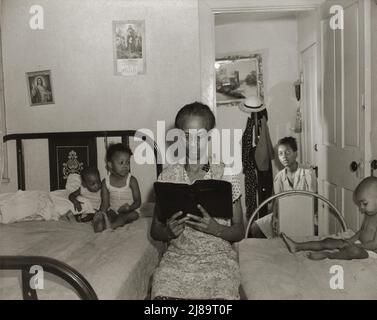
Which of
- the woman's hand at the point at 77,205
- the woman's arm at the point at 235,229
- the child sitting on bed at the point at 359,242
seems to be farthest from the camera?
the woman's hand at the point at 77,205

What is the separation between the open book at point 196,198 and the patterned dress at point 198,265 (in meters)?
0.13

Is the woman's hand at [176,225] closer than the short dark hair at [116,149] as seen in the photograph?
Yes

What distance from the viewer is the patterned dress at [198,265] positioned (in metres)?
1.51

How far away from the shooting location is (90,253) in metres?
1.93

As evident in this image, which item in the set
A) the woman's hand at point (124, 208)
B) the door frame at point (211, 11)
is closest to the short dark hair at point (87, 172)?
the woman's hand at point (124, 208)

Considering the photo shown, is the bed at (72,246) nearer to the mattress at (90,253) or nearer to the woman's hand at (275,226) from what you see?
the mattress at (90,253)

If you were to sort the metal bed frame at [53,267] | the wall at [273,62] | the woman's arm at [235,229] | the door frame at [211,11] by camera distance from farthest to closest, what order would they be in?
the wall at [273,62] < the door frame at [211,11] < the woman's arm at [235,229] < the metal bed frame at [53,267]

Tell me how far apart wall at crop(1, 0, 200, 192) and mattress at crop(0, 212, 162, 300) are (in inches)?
30.7

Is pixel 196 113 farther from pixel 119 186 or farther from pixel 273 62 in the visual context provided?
pixel 273 62

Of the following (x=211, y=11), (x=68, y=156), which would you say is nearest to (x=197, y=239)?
(x=68, y=156)

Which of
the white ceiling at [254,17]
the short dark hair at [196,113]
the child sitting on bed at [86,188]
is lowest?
the child sitting on bed at [86,188]

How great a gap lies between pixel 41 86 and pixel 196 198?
1.96 metres
